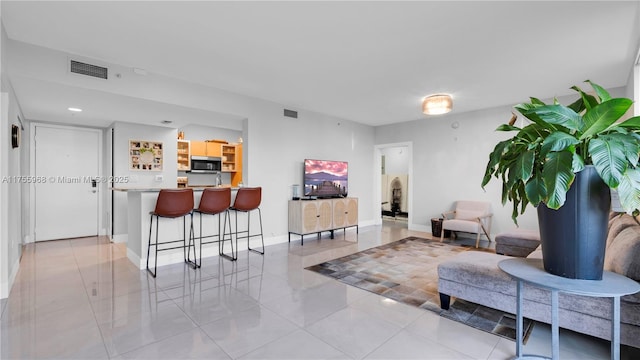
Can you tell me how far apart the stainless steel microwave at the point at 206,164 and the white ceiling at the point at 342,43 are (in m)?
2.30

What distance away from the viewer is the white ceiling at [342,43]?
8.11 ft

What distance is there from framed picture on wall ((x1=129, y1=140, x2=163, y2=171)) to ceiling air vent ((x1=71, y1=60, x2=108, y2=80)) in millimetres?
2332

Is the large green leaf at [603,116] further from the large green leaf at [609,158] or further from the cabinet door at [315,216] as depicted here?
the cabinet door at [315,216]

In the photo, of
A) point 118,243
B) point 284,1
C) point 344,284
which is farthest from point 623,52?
point 118,243

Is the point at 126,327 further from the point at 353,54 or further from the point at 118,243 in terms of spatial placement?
the point at 118,243

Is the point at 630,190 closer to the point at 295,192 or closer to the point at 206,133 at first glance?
the point at 295,192

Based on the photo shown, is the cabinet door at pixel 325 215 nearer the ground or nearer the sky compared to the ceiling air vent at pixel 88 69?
nearer the ground

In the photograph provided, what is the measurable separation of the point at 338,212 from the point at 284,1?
4218 mm

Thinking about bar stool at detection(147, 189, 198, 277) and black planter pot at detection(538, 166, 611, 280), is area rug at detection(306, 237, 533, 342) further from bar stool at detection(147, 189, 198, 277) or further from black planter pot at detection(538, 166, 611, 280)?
bar stool at detection(147, 189, 198, 277)

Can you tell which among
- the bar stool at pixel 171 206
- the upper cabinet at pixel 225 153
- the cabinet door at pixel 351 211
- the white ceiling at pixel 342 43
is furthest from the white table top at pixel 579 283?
the upper cabinet at pixel 225 153

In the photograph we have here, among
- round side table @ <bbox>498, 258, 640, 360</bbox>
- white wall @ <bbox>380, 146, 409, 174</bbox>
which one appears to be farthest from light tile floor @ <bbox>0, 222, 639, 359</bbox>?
white wall @ <bbox>380, 146, 409, 174</bbox>

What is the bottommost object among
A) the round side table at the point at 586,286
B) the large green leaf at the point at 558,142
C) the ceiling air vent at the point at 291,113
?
the round side table at the point at 586,286

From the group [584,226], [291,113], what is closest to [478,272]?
[584,226]

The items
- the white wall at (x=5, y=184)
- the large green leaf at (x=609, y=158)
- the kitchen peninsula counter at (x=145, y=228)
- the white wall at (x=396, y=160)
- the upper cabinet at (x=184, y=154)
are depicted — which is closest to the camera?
the large green leaf at (x=609, y=158)
